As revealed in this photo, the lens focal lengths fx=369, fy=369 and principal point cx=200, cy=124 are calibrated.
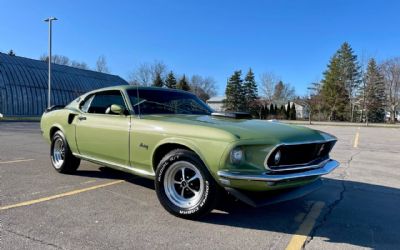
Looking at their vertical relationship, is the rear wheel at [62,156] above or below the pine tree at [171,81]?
below

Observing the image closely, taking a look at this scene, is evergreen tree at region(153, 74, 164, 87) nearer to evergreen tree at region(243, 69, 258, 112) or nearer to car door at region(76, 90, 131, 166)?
evergreen tree at region(243, 69, 258, 112)

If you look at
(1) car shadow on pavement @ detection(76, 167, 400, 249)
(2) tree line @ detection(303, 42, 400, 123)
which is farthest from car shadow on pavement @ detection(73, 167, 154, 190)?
(2) tree line @ detection(303, 42, 400, 123)

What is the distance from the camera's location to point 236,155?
3967 mm

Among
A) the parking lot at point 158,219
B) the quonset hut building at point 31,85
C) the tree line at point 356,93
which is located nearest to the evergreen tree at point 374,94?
the tree line at point 356,93

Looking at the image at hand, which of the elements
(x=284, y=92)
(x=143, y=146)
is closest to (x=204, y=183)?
(x=143, y=146)

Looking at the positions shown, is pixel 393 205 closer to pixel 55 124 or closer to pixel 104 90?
pixel 104 90

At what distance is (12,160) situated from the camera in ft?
26.7

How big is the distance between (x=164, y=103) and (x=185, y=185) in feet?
5.42

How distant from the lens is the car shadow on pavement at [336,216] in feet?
13.1

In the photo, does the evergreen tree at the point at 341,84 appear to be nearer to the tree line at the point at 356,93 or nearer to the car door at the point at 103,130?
the tree line at the point at 356,93

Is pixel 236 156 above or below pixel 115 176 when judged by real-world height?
above

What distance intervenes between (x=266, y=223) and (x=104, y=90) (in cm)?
347

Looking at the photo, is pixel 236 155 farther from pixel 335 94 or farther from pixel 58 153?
pixel 335 94

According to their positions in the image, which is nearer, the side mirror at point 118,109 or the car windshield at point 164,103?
the side mirror at point 118,109
